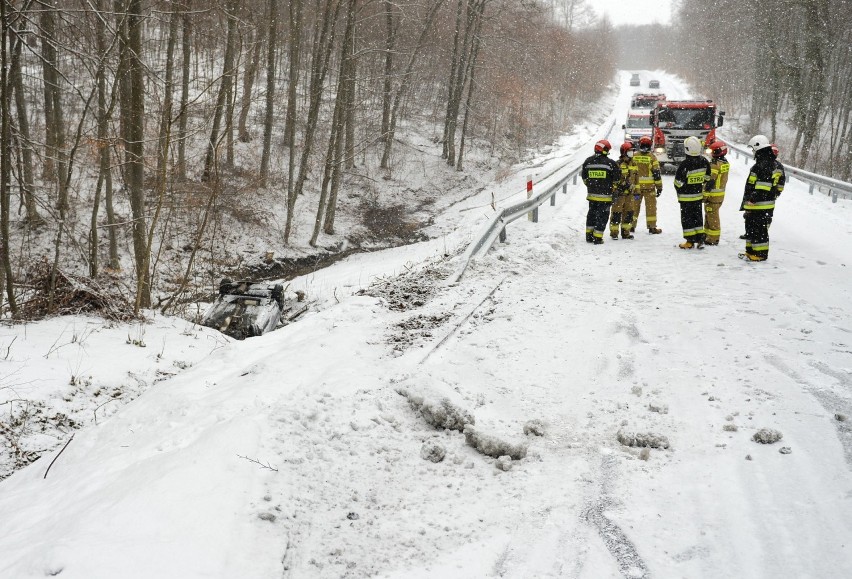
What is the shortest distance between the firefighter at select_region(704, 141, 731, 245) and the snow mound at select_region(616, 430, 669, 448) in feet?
23.7

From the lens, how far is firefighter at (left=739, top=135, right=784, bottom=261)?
9.12 metres

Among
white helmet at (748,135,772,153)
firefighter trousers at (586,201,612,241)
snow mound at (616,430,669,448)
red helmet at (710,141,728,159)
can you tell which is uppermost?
white helmet at (748,135,772,153)

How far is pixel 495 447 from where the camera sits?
4383 millimetres

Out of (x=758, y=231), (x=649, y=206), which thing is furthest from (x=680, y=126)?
(x=758, y=231)

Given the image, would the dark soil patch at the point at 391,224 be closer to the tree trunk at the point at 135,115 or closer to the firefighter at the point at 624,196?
the firefighter at the point at 624,196

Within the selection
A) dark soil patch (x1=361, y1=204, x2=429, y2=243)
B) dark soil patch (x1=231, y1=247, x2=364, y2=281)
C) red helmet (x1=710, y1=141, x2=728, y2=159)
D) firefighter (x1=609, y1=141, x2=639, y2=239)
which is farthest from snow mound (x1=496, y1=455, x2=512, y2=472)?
dark soil patch (x1=361, y1=204, x2=429, y2=243)

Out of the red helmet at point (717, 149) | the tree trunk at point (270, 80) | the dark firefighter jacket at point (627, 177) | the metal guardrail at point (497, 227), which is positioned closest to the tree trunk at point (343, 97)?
the tree trunk at point (270, 80)

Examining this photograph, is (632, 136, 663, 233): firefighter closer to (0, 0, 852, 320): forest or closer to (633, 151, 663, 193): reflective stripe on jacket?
(633, 151, 663, 193): reflective stripe on jacket

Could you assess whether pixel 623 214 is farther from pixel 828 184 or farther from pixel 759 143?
pixel 828 184

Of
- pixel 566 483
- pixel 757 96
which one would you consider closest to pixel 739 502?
pixel 566 483

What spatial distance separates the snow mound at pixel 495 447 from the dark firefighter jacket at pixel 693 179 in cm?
762

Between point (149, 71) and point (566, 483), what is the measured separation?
7990 mm

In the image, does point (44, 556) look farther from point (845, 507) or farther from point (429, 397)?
point (845, 507)

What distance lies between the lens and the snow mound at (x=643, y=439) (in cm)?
443
